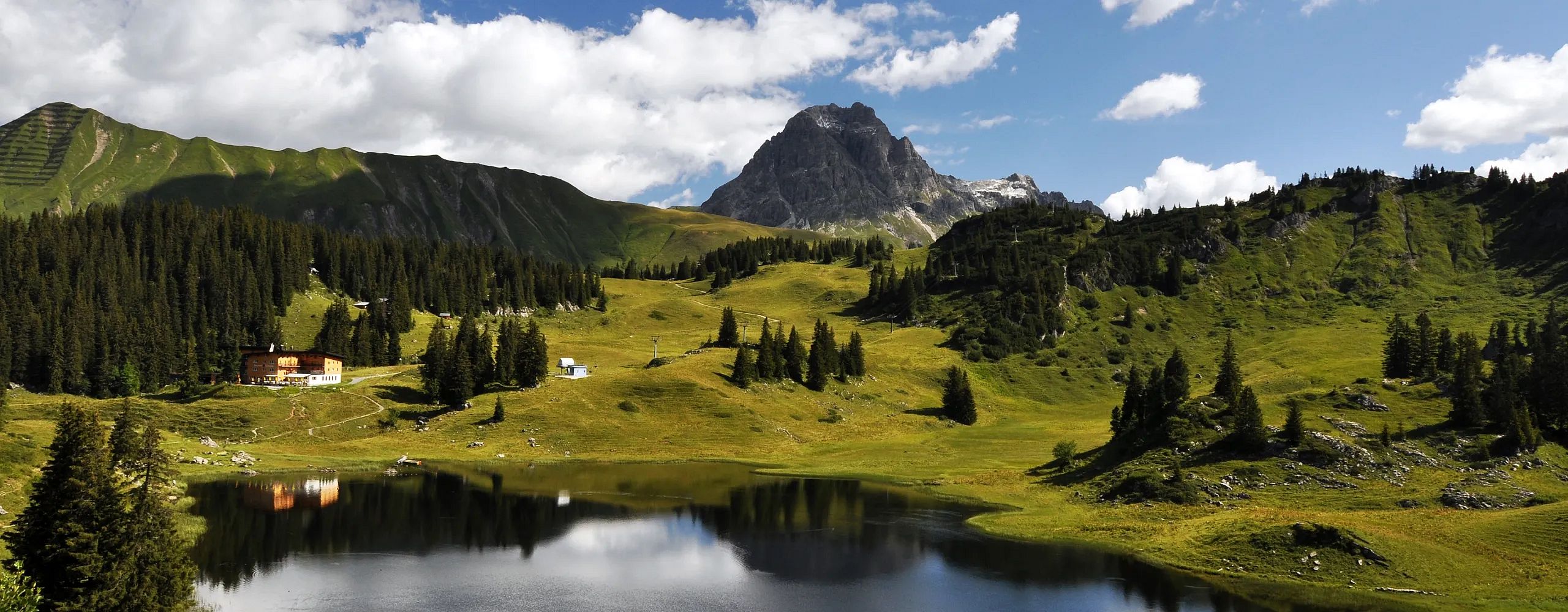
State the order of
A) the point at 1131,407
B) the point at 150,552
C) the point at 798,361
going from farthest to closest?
the point at 798,361 < the point at 1131,407 < the point at 150,552

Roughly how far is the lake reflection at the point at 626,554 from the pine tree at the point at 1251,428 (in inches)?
1008

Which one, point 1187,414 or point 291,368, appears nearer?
point 1187,414

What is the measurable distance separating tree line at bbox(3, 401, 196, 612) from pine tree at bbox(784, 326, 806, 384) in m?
130

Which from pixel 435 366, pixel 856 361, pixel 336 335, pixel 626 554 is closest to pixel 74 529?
pixel 626 554

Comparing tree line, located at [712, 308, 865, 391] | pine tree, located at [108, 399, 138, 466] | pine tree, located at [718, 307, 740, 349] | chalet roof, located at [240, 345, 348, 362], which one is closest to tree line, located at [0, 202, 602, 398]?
chalet roof, located at [240, 345, 348, 362]

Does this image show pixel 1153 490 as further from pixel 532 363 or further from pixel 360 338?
pixel 360 338

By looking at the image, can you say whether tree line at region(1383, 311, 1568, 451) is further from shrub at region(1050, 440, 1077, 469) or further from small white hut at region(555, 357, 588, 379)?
small white hut at region(555, 357, 588, 379)

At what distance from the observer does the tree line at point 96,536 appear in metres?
40.2

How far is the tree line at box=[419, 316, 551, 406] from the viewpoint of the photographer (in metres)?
140

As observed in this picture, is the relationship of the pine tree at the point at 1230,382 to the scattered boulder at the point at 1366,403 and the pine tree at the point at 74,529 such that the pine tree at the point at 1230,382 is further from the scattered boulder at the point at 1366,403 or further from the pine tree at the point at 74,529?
the pine tree at the point at 74,529

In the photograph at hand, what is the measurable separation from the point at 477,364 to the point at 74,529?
110625 millimetres

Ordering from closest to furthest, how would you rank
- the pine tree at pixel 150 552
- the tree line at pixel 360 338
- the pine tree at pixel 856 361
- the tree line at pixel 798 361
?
the pine tree at pixel 150 552 → the tree line at pixel 798 361 → the tree line at pixel 360 338 → the pine tree at pixel 856 361

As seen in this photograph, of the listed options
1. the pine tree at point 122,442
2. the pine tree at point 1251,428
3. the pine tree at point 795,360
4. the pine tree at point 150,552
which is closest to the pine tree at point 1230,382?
the pine tree at point 1251,428

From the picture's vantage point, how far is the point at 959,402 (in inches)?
6412
